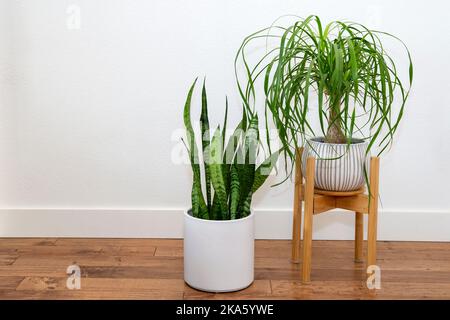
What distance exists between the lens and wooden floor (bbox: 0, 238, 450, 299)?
162cm

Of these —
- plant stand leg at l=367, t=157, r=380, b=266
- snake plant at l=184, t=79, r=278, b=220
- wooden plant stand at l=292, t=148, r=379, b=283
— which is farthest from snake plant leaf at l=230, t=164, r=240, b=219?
plant stand leg at l=367, t=157, r=380, b=266

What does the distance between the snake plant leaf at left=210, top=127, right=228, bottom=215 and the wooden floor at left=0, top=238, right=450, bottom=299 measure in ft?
0.96

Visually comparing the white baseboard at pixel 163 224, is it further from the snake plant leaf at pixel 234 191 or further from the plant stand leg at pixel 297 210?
the snake plant leaf at pixel 234 191

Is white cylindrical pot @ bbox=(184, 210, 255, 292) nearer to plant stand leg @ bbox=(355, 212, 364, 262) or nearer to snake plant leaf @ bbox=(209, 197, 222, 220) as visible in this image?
snake plant leaf @ bbox=(209, 197, 222, 220)

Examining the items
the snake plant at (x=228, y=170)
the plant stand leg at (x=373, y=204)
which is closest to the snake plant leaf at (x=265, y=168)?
the snake plant at (x=228, y=170)

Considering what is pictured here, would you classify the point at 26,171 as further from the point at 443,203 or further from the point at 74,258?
the point at 443,203

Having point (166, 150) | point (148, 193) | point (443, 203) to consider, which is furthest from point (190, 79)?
point (443, 203)

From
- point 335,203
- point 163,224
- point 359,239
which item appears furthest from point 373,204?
point 163,224

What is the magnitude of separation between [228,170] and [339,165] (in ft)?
1.14

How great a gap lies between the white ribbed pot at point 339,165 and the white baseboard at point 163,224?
432mm

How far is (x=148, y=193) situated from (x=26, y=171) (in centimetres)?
48

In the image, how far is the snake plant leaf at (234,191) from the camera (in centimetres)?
166

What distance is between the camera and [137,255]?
6.35 feet

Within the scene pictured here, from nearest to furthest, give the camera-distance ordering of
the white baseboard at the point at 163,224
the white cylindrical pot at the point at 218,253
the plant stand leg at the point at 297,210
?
the white cylindrical pot at the point at 218,253, the plant stand leg at the point at 297,210, the white baseboard at the point at 163,224
